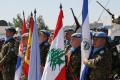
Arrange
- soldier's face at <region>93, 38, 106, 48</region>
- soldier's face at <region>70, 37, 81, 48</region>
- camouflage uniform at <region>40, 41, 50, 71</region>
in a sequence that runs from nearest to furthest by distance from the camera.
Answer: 1. soldier's face at <region>93, 38, 106, 48</region>
2. soldier's face at <region>70, 37, 81, 48</region>
3. camouflage uniform at <region>40, 41, 50, 71</region>

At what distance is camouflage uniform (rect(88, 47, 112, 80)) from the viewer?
6910 millimetres

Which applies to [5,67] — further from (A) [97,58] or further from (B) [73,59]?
Result: (A) [97,58]

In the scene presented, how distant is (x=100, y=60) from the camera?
272 inches

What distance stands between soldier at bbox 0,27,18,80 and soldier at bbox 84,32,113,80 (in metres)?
3.18

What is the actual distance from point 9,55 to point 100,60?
11.3 feet

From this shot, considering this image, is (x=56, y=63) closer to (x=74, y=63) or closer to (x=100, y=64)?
(x=100, y=64)

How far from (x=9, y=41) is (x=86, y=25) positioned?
317 centimetres

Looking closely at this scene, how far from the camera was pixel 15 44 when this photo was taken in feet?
32.4

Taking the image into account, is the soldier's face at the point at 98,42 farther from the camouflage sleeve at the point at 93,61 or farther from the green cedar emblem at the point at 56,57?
the green cedar emblem at the point at 56,57

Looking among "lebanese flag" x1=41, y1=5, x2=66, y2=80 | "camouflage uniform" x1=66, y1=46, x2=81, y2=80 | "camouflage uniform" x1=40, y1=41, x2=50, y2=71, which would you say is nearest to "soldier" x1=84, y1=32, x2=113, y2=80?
"lebanese flag" x1=41, y1=5, x2=66, y2=80

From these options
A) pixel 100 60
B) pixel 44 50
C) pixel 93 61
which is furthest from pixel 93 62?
pixel 44 50

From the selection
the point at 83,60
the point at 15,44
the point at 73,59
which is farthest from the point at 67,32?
the point at 83,60

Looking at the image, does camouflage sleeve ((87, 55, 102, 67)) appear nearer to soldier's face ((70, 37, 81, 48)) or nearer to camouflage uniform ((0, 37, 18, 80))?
soldier's face ((70, 37, 81, 48))

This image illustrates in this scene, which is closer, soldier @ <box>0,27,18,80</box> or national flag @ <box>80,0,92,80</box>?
national flag @ <box>80,0,92,80</box>
